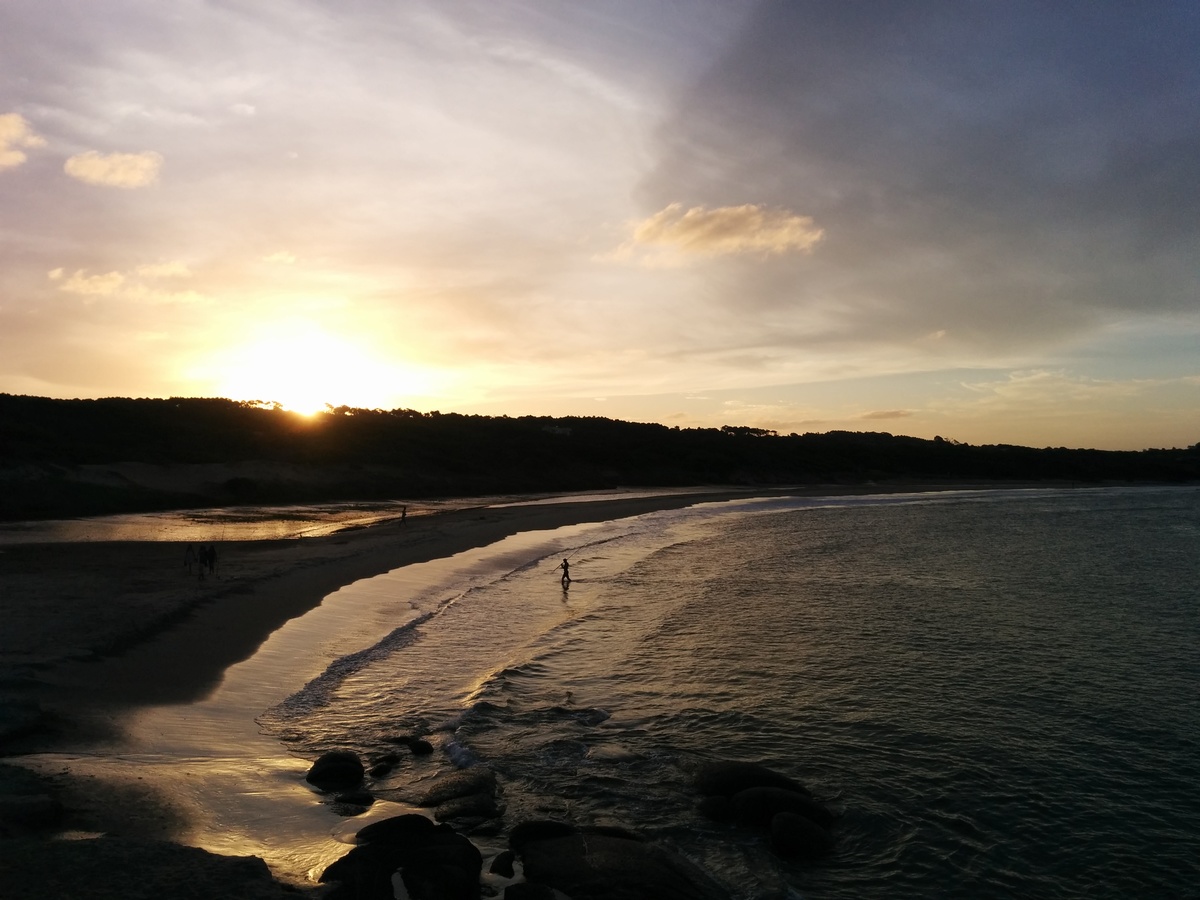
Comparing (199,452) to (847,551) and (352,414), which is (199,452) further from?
(847,551)

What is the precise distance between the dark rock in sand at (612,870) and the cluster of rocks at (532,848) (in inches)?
0.4

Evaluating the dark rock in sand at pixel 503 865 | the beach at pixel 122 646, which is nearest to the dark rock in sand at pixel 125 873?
the beach at pixel 122 646

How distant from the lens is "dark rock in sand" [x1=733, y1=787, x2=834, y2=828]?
34.0 feet

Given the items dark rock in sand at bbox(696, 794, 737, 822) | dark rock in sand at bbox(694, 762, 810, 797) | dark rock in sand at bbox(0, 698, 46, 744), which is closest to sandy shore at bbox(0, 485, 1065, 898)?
dark rock in sand at bbox(0, 698, 46, 744)

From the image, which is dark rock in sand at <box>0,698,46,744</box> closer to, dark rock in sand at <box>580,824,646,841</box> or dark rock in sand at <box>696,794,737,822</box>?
dark rock in sand at <box>580,824,646,841</box>

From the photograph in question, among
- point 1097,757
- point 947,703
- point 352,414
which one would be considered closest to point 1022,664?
point 947,703

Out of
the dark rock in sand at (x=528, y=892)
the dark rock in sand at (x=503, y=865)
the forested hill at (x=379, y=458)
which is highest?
the forested hill at (x=379, y=458)

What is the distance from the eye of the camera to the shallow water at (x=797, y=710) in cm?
988

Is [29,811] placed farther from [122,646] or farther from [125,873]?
[122,646]

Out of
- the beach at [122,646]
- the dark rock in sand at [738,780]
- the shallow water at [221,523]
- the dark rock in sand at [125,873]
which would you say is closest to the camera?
the dark rock in sand at [125,873]

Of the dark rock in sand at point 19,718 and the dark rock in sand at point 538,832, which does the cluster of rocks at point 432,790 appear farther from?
the dark rock in sand at point 19,718

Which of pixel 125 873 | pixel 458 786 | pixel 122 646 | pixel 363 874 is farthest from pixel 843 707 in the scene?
pixel 122 646

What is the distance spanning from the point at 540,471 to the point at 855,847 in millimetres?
73443

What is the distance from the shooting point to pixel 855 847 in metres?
9.97
